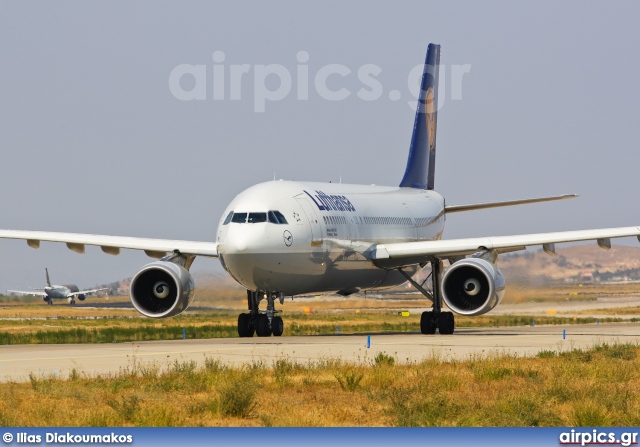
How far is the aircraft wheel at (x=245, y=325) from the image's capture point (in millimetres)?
33406

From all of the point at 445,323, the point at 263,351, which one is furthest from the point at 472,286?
the point at 263,351

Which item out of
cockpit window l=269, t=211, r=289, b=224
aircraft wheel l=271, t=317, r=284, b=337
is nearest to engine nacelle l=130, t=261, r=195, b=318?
aircraft wheel l=271, t=317, r=284, b=337

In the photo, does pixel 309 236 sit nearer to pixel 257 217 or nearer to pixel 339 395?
pixel 257 217

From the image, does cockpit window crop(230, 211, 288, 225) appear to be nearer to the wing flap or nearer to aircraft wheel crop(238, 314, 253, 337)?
aircraft wheel crop(238, 314, 253, 337)

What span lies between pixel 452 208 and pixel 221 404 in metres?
29.9

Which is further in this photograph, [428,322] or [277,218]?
[428,322]

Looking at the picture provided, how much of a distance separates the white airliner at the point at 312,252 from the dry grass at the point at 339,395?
31.0 ft

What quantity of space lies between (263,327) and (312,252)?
2.54 m

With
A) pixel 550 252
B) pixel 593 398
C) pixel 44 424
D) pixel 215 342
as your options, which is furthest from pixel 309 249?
pixel 44 424

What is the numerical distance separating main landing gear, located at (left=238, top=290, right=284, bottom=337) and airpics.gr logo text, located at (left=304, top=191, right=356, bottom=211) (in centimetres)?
286

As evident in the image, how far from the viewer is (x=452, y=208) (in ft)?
145

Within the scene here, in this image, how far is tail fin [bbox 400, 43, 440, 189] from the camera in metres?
45.5

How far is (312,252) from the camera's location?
3219 cm

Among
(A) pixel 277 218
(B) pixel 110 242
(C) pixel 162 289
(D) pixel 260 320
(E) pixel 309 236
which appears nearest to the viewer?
(A) pixel 277 218
